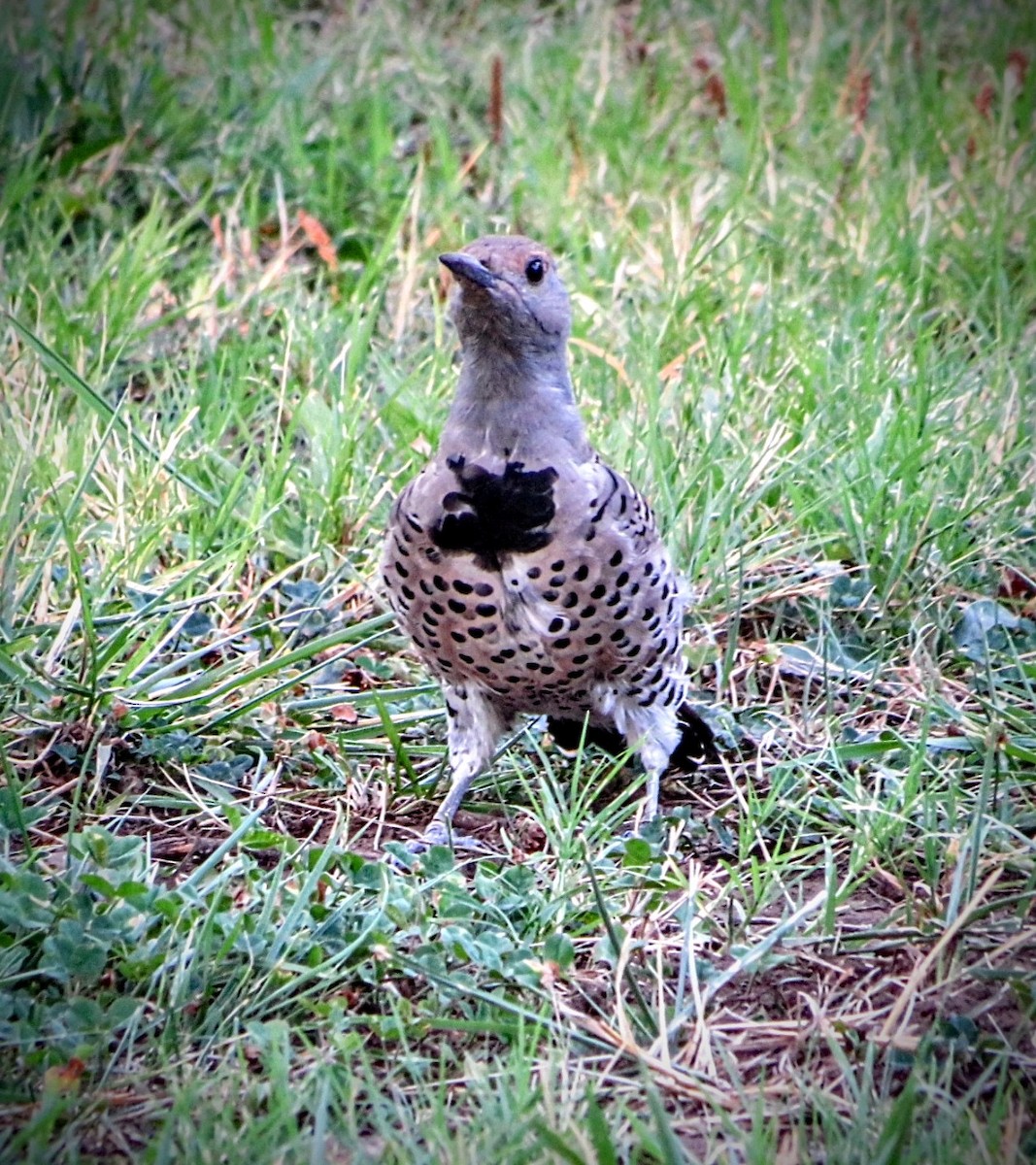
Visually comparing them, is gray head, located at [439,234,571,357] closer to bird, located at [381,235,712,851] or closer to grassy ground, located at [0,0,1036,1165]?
bird, located at [381,235,712,851]

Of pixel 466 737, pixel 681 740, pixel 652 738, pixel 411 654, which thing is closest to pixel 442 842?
pixel 466 737

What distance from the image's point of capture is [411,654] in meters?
4.38

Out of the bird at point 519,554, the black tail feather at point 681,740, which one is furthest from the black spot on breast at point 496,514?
the black tail feather at point 681,740

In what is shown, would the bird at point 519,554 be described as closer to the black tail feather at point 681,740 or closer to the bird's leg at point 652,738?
the bird's leg at point 652,738

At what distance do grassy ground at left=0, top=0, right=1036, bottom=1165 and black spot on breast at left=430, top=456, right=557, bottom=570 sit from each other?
519 millimetres

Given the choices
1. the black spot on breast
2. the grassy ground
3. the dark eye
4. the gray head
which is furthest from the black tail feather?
the dark eye

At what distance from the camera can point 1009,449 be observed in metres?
4.79

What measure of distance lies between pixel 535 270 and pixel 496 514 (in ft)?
1.89

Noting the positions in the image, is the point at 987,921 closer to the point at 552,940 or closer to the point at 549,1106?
the point at 552,940

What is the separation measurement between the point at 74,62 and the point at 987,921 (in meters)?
4.89

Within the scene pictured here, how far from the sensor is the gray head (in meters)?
3.53

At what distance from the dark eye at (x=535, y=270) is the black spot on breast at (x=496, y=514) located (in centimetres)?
43

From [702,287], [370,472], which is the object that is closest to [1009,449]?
[702,287]

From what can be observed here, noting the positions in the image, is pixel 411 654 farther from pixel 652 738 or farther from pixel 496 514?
pixel 496 514
